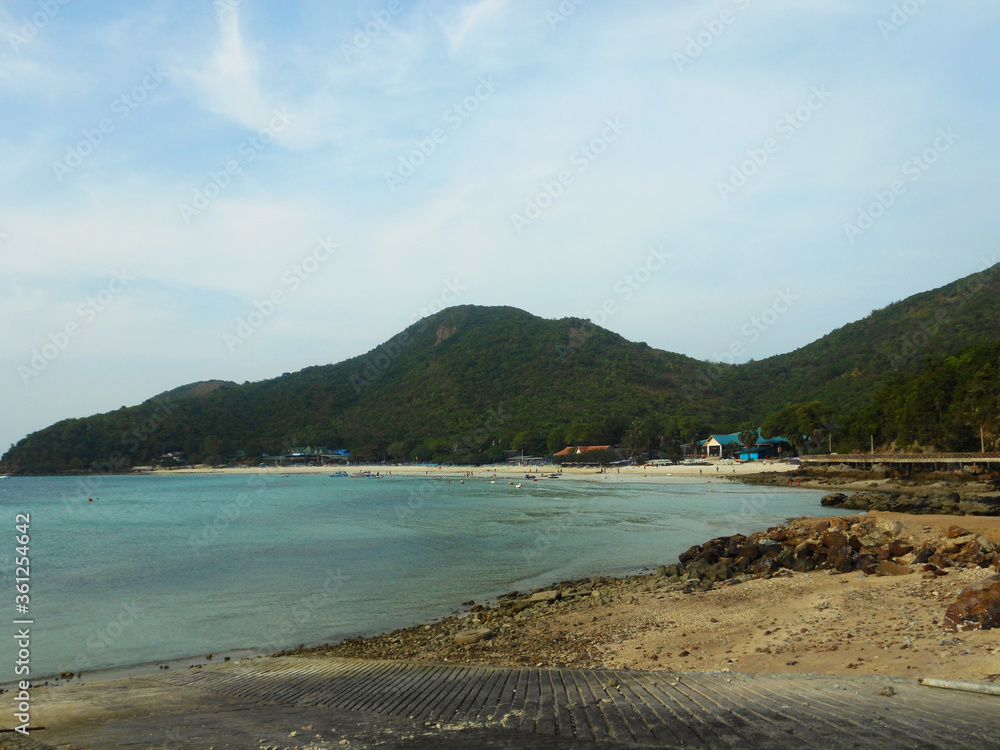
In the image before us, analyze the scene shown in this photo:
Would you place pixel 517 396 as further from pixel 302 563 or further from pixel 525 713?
pixel 525 713

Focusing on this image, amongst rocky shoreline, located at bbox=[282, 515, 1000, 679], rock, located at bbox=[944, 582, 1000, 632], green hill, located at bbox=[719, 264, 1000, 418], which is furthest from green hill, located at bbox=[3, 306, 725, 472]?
rock, located at bbox=[944, 582, 1000, 632]

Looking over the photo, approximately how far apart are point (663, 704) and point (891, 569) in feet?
31.3

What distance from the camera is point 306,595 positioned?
1770cm

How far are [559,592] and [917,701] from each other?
10051 mm

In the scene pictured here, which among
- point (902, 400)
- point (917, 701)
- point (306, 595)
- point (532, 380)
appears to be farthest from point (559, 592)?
point (532, 380)

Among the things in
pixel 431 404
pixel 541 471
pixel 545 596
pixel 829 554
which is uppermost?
pixel 431 404

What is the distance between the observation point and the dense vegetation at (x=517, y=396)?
100125 mm

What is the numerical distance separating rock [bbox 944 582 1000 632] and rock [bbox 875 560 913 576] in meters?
4.06

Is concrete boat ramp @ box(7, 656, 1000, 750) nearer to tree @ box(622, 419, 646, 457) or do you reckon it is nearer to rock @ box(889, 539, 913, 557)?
rock @ box(889, 539, 913, 557)

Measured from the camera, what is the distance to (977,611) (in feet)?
29.1

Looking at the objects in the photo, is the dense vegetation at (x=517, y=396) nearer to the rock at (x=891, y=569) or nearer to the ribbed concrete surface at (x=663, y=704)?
the rock at (x=891, y=569)

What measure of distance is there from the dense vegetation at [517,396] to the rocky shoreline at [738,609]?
6738 centimetres

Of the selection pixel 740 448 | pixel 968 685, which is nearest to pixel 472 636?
pixel 968 685

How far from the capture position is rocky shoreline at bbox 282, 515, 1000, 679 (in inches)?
377
